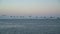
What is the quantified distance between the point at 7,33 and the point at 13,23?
2.27 m

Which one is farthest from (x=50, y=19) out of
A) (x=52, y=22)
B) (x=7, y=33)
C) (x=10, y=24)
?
(x=7, y=33)

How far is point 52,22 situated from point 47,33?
283 cm

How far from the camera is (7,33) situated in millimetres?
6801

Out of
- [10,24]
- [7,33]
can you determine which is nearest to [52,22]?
[10,24]

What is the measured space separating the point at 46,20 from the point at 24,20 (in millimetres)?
2137

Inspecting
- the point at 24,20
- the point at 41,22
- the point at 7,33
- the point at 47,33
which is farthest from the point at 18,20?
the point at 47,33

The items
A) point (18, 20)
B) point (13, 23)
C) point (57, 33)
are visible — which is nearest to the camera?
point (57, 33)

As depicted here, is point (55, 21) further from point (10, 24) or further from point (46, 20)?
point (10, 24)

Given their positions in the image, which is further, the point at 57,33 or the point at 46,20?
the point at 46,20

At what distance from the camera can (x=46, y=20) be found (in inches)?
388

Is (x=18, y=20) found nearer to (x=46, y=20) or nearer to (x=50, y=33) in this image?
(x=46, y=20)

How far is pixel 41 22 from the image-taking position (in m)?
9.91

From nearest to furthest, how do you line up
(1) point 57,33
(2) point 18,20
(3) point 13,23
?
(1) point 57,33
(3) point 13,23
(2) point 18,20

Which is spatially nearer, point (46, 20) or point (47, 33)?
point (47, 33)
